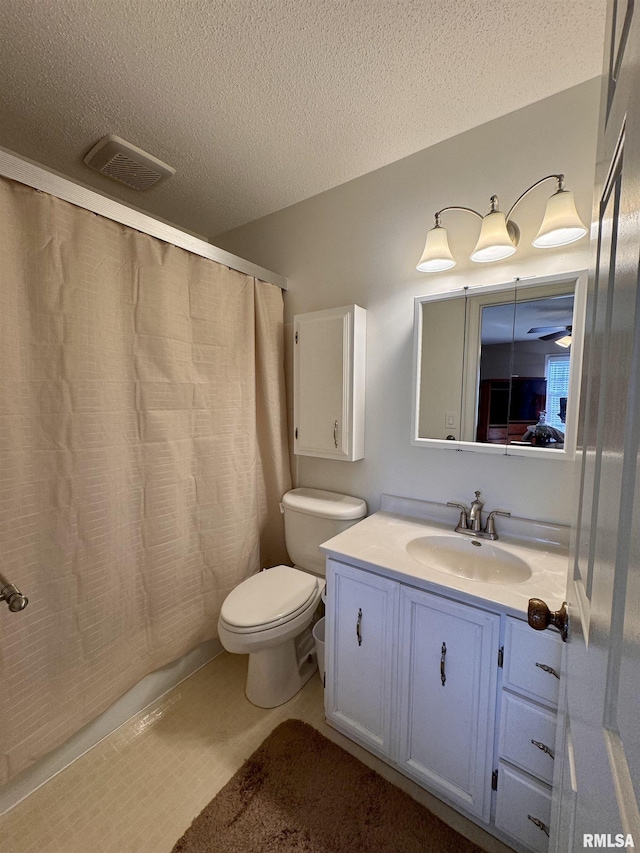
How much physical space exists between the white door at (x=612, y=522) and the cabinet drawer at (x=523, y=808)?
0.52 m

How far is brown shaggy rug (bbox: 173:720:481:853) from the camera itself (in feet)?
3.33

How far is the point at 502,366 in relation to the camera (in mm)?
1297

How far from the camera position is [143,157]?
1.48 meters

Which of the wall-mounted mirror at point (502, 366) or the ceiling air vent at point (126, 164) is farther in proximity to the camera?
the ceiling air vent at point (126, 164)

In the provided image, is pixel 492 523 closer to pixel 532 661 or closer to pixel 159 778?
pixel 532 661

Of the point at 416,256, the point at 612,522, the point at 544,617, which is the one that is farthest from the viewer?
the point at 416,256

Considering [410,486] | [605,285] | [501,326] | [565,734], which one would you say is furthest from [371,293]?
[565,734]

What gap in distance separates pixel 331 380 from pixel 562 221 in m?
1.02

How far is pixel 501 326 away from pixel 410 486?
0.76 meters

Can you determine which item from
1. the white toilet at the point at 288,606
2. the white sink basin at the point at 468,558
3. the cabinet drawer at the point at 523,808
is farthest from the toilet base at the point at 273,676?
the cabinet drawer at the point at 523,808

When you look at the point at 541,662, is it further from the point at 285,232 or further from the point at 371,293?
the point at 285,232

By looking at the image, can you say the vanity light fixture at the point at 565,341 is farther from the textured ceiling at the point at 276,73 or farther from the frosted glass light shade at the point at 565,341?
the textured ceiling at the point at 276,73

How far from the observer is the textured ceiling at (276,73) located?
97 cm

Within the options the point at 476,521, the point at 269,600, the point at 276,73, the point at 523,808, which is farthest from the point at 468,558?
the point at 276,73
